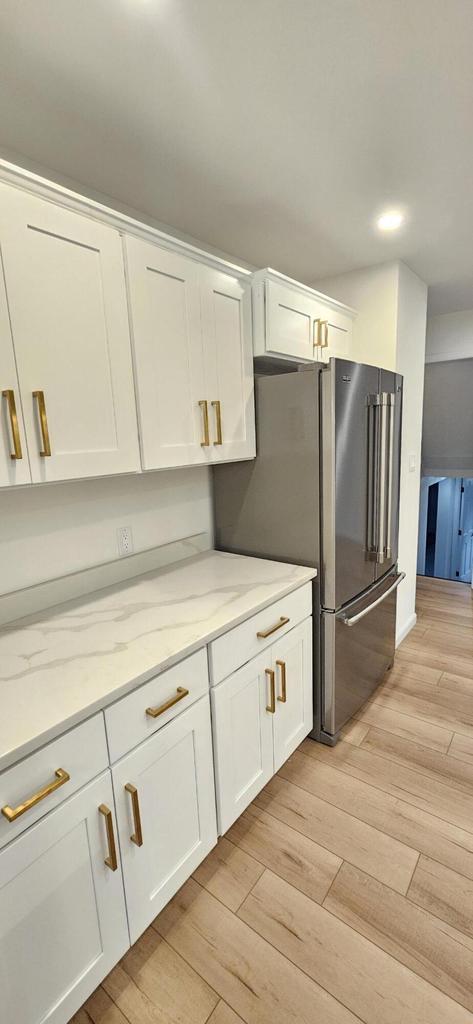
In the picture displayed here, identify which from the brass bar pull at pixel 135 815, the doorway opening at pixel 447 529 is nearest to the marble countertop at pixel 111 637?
the brass bar pull at pixel 135 815

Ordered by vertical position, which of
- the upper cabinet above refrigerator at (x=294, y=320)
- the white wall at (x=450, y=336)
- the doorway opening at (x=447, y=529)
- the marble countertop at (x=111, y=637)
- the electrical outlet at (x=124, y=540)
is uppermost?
the white wall at (x=450, y=336)

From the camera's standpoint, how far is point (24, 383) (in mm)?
1141

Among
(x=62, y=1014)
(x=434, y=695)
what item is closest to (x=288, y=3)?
(x=62, y=1014)

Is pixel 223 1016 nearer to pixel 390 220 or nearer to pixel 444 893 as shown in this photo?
pixel 444 893

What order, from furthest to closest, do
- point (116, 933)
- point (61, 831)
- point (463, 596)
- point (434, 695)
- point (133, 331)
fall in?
1. point (463, 596)
2. point (434, 695)
3. point (133, 331)
4. point (116, 933)
5. point (61, 831)

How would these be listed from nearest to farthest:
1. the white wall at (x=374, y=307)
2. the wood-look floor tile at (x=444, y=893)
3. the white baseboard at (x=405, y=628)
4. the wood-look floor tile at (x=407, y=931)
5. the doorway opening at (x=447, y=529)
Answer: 1. the wood-look floor tile at (x=407, y=931)
2. the wood-look floor tile at (x=444, y=893)
3. the white wall at (x=374, y=307)
4. the white baseboard at (x=405, y=628)
5. the doorway opening at (x=447, y=529)

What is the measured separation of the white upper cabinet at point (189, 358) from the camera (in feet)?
4.77

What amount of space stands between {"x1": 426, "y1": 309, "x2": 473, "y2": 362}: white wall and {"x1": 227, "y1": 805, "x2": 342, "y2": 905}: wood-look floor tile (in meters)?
3.60

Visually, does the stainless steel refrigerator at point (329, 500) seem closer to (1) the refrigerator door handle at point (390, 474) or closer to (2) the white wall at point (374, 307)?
(1) the refrigerator door handle at point (390, 474)

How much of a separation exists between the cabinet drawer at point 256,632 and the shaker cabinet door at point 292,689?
0.22 feet

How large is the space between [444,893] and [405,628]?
6.28 ft

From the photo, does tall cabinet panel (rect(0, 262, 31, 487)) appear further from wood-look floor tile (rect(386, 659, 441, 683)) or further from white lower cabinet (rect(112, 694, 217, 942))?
wood-look floor tile (rect(386, 659, 441, 683))

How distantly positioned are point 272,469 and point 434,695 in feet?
5.44

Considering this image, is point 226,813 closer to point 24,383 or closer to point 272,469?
point 272,469
